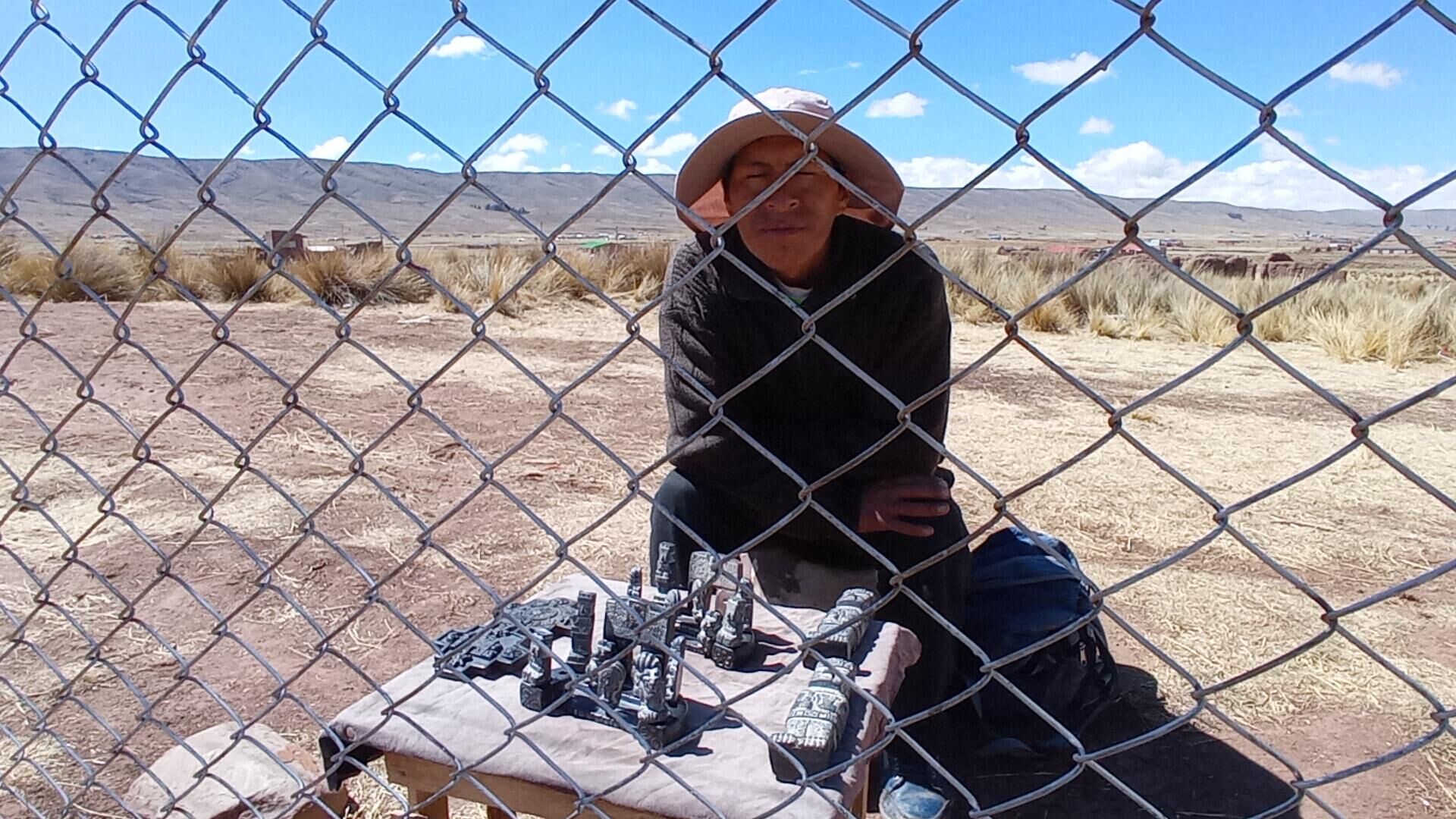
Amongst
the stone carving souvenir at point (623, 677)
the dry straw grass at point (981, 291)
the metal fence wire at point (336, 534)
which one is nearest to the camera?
the metal fence wire at point (336, 534)

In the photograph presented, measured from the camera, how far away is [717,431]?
2.41 meters

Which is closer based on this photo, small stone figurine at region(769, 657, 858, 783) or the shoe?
small stone figurine at region(769, 657, 858, 783)

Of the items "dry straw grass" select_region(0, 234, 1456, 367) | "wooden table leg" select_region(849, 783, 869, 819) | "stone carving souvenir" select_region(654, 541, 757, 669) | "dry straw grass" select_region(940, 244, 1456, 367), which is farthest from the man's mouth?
"dry straw grass" select_region(0, 234, 1456, 367)

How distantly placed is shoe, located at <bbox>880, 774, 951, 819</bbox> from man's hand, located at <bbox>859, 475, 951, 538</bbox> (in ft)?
1.81

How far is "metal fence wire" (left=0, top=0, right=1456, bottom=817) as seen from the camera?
94cm

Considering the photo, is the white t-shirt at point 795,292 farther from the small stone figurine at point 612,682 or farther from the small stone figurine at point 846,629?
the small stone figurine at point 612,682

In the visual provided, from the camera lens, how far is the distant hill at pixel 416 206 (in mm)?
86188

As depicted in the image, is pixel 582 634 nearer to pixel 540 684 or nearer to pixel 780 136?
pixel 540 684

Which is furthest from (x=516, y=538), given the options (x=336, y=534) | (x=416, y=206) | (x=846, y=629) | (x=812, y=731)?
(x=416, y=206)

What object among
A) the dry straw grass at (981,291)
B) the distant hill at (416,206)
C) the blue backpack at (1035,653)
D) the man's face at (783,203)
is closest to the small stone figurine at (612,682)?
the man's face at (783,203)

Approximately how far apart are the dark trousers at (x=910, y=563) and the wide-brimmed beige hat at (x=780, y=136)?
0.76 meters

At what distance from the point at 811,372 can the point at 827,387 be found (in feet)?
0.18

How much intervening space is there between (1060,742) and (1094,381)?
5903 mm

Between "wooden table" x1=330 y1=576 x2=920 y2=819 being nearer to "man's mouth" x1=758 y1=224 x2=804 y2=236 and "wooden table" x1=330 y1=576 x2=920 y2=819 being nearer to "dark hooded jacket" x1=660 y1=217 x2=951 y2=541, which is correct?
"dark hooded jacket" x1=660 y1=217 x2=951 y2=541
